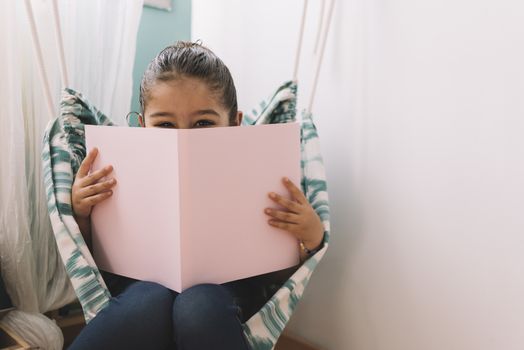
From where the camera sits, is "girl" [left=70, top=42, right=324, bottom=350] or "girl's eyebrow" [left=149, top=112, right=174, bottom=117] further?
"girl's eyebrow" [left=149, top=112, right=174, bottom=117]

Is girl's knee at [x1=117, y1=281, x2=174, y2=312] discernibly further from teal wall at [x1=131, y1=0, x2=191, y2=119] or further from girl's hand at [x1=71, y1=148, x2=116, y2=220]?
teal wall at [x1=131, y1=0, x2=191, y2=119]

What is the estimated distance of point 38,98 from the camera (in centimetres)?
72

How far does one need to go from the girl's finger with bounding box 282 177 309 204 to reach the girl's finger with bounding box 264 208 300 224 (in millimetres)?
27

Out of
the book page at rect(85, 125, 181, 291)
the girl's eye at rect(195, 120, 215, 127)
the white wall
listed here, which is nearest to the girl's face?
the girl's eye at rect(195, 120, 215, 127)

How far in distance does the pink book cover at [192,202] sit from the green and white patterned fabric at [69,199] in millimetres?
36

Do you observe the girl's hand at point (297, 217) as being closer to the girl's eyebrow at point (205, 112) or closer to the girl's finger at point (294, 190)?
the girl's finger at point (294, 190)

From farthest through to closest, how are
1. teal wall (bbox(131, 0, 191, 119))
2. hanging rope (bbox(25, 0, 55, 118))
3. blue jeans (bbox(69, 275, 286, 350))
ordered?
teal wall (bbox(131, 0, 191, 119)), hanging rope (bbox(25, 0, 55, 118)), blue jeans (bbox(69, 275, 286, 350))

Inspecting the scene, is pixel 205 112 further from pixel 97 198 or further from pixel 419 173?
pixel 419 173

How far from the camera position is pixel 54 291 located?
0.74m

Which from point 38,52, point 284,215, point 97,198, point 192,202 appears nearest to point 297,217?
point 284,215

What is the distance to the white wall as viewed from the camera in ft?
1.68

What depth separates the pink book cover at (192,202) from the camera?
0.50 m

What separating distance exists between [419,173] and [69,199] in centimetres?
50

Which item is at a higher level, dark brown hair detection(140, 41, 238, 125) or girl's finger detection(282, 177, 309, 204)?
dark brown hair detection(140, 41, 238, 125)
